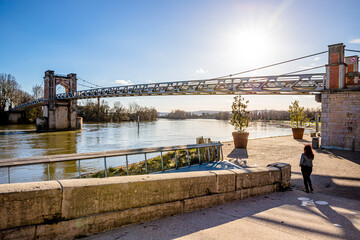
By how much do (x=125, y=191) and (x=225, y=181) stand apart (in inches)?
70.3

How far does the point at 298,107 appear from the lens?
1884 centimetres

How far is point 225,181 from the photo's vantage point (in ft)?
13.0

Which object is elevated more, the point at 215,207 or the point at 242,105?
the point at 242,105

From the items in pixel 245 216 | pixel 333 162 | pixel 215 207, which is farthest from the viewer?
pixel 333 162

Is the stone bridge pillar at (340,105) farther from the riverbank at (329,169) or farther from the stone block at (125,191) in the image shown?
the stone block at (125,191)

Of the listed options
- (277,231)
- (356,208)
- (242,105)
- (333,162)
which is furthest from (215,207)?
(242,105)

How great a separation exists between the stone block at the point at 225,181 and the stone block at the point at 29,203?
2.33 m

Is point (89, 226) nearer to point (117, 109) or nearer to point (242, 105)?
point (242, 105)

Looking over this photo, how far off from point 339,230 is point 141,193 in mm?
2576

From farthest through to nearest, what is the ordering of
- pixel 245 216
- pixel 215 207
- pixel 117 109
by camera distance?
pixel 117 109 → pixel 215 207 → pixel 245 216

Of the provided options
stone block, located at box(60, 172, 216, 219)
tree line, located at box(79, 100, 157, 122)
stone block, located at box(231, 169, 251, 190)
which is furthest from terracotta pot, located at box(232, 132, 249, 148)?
tree line, located at box(79, 100, 157, 122)

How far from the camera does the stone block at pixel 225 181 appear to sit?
3859 millimetres

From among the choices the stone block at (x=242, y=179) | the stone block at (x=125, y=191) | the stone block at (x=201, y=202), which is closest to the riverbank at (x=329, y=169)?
the stone block at (x=242, y=179)

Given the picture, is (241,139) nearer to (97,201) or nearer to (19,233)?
(97,201)
